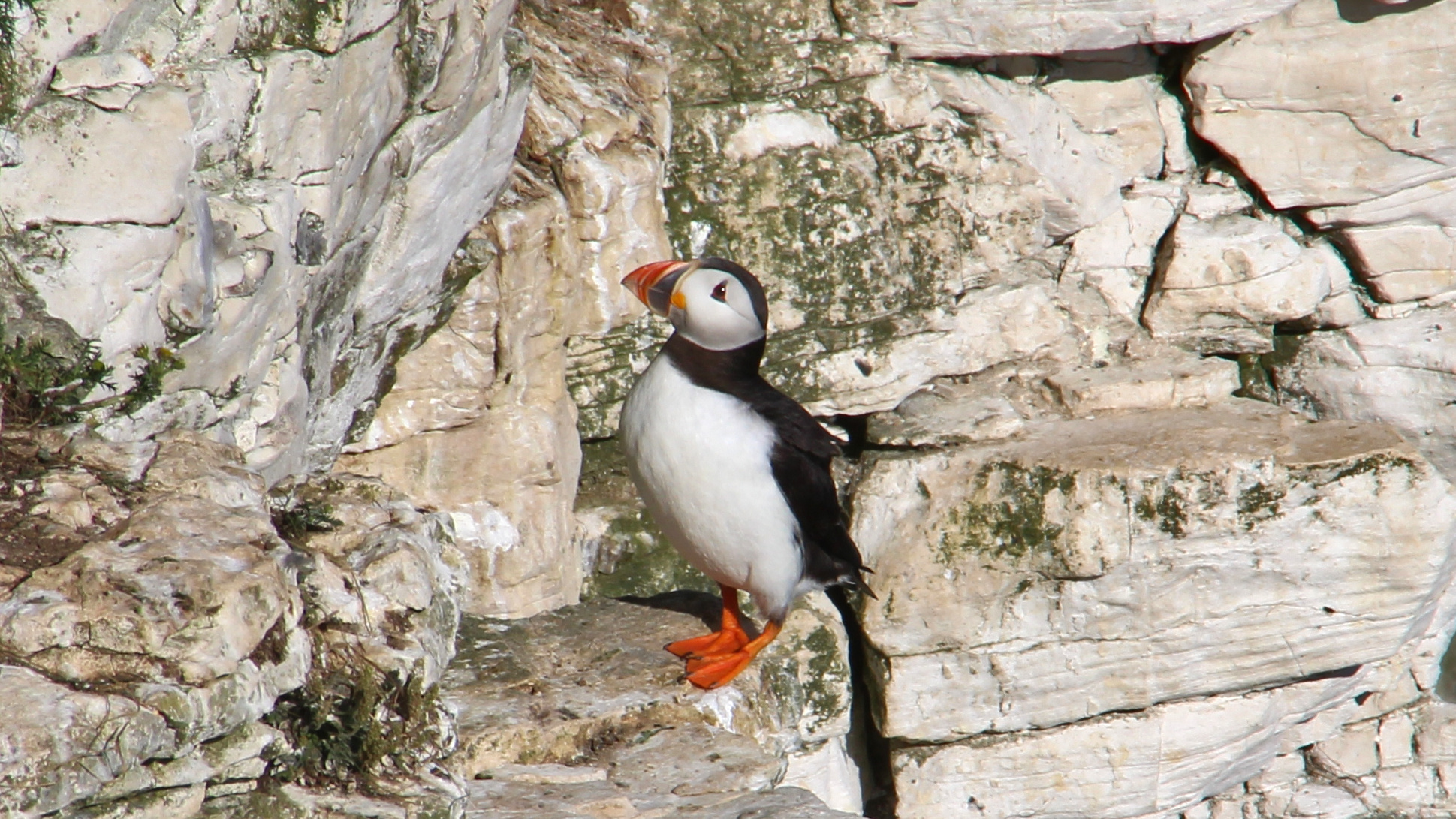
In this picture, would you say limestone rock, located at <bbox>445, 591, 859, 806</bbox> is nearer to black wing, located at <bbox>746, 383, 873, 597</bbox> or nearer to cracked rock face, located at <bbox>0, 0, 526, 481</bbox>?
black wing, located at <bbox>746, 383, 873, 597</bbox>

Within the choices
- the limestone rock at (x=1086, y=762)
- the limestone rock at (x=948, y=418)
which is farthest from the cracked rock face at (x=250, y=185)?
the limestone rock at (x=1086, y=762)

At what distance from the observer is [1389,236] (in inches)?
266

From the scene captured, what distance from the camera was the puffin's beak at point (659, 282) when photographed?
12.9ft

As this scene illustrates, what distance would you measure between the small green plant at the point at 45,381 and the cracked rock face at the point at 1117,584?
378cm

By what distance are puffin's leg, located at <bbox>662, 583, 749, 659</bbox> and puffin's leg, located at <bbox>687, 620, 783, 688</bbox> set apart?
0.15 feet

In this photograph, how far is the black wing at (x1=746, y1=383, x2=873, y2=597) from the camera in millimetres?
4141

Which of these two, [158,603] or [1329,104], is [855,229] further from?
[158,603]

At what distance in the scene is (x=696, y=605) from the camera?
5.06 meters

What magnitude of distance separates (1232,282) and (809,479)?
142 inches

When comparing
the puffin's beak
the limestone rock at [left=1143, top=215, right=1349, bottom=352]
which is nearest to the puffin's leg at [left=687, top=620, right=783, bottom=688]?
the puffin's beak

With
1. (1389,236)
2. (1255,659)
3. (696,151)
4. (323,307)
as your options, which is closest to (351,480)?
(323,307)

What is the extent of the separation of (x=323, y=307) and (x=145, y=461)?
1206mm

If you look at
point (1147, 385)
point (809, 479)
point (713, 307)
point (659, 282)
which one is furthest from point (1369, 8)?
point (659, 282)

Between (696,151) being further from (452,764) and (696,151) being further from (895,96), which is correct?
(452,764)
